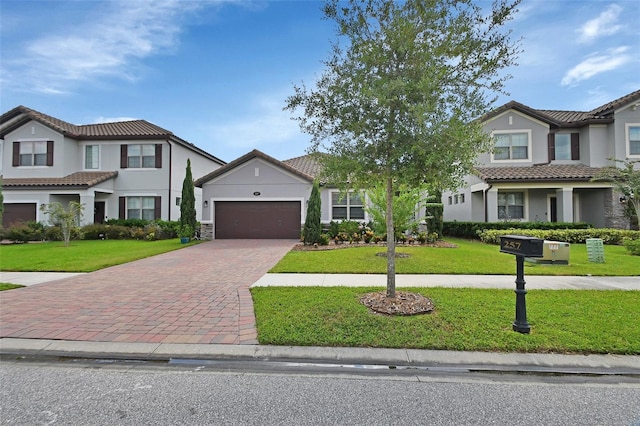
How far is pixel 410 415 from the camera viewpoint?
9.45 ft

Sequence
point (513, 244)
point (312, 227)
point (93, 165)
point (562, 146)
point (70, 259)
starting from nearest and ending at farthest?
point (513, 244) < point (70, 259) < point (312, 227) < point (562, 146) < point (93, 165)

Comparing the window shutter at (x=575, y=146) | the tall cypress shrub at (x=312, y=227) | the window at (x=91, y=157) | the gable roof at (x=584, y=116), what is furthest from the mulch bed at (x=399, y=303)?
the window at (x=91, y=157)

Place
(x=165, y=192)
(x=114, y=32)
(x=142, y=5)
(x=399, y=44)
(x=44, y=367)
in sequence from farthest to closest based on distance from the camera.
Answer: (x=165, y=192), (x=114, y=32), (x=142, y=5), (x=399, y=44), (x=44, y=367)

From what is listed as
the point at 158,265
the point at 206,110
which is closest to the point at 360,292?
the point at 158,265

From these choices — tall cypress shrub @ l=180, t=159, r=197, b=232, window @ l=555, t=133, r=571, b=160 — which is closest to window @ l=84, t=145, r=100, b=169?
tall cypress shrub @ l=180, t=159, r=197, b=232

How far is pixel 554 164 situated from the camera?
1975 centimetres

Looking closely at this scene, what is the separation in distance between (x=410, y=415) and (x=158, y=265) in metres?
9.89

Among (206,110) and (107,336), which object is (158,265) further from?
(206,110)

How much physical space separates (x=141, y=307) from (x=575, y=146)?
2417cm

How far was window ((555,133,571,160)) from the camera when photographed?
20.0 meters

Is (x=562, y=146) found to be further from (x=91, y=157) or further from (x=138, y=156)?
(x=91, y=157)

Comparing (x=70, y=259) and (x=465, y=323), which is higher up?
(x=70, y=259)

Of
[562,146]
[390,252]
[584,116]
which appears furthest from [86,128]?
[584,116]

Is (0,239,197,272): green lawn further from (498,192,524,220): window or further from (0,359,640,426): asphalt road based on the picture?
(498,192,524,220): window
